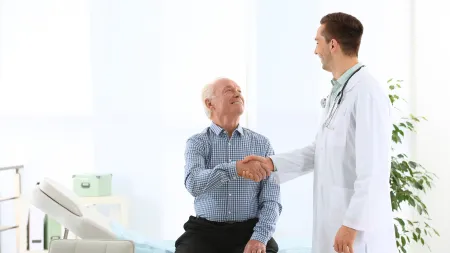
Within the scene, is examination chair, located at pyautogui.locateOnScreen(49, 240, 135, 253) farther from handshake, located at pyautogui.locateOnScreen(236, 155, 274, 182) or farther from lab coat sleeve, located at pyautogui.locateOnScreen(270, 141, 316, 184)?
lab coat sleeve, located at pyautogui.locateOnScreen(270, 141, 316, 184)

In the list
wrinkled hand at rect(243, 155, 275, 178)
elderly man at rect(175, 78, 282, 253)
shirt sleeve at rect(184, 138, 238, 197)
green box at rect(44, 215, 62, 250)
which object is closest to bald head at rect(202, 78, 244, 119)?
elderly man at rect(175, 78, 282, 253)

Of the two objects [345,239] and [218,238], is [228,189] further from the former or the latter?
[345,239]

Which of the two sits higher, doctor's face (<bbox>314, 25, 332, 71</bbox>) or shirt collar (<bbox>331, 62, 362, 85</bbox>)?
doctor's face (<bbox>314, 25, 332, 71</bbox>)

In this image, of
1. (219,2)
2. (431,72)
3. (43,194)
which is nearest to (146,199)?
(219,2)

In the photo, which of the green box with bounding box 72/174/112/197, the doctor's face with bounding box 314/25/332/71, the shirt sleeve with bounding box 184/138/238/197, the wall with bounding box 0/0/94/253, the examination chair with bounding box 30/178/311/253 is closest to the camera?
the doctor's face with bounding box 314/25/332/71

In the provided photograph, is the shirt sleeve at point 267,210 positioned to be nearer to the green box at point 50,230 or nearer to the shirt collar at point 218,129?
the shirt collar at point 218,129

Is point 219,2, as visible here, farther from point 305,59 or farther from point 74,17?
point 74,17

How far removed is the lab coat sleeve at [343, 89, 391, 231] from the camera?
2078 millimetres

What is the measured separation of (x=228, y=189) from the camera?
2.79 m

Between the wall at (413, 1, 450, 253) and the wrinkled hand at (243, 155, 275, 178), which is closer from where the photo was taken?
the wrinkled hand at (243, 155, 275, 178)

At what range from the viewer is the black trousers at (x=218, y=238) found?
8.99 ft

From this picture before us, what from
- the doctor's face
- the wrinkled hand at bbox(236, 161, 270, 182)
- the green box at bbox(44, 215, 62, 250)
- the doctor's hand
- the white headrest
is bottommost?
the green box at bbox(44, 215, 62, 250)

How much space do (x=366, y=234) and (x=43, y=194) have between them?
5.30 feet

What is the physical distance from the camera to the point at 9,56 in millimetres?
4812
